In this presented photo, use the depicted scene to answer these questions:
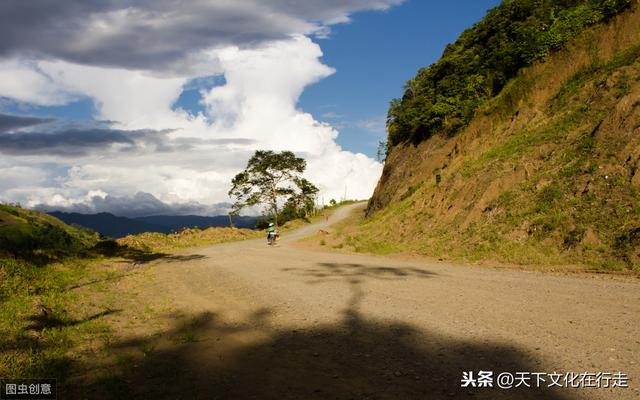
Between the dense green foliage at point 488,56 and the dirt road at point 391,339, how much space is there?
19.7 meters

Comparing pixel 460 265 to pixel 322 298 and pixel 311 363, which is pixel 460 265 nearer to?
pixel 322 298

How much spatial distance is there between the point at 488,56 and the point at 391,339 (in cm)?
3079

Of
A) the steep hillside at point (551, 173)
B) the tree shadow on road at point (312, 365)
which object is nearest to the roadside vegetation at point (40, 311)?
the tree shadow on road at point (312, 365)

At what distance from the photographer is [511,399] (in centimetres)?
482

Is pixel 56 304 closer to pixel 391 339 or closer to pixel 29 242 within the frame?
pixel 391 339

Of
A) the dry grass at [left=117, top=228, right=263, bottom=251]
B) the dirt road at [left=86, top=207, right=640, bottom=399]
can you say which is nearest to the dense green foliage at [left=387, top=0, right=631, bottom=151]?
the dry grass at [left=117, top=228, right=263, bottom=251]

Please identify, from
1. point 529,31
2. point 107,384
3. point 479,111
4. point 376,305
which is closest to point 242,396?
point 107,384

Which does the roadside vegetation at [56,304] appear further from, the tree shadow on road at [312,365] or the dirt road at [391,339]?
the dirt road at [391,339]

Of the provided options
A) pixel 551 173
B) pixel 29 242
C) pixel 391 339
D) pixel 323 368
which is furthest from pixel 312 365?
pixel 29 242

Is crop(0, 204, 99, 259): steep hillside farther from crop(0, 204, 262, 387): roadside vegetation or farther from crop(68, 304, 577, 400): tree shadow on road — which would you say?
crop(68, 304, 577, 400): tree shadow on road

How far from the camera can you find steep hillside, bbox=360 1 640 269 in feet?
46.9

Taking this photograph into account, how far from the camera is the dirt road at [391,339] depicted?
5383 millimetres

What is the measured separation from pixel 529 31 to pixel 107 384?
3061 centimetres

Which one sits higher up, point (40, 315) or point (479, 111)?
point (479, 111)
